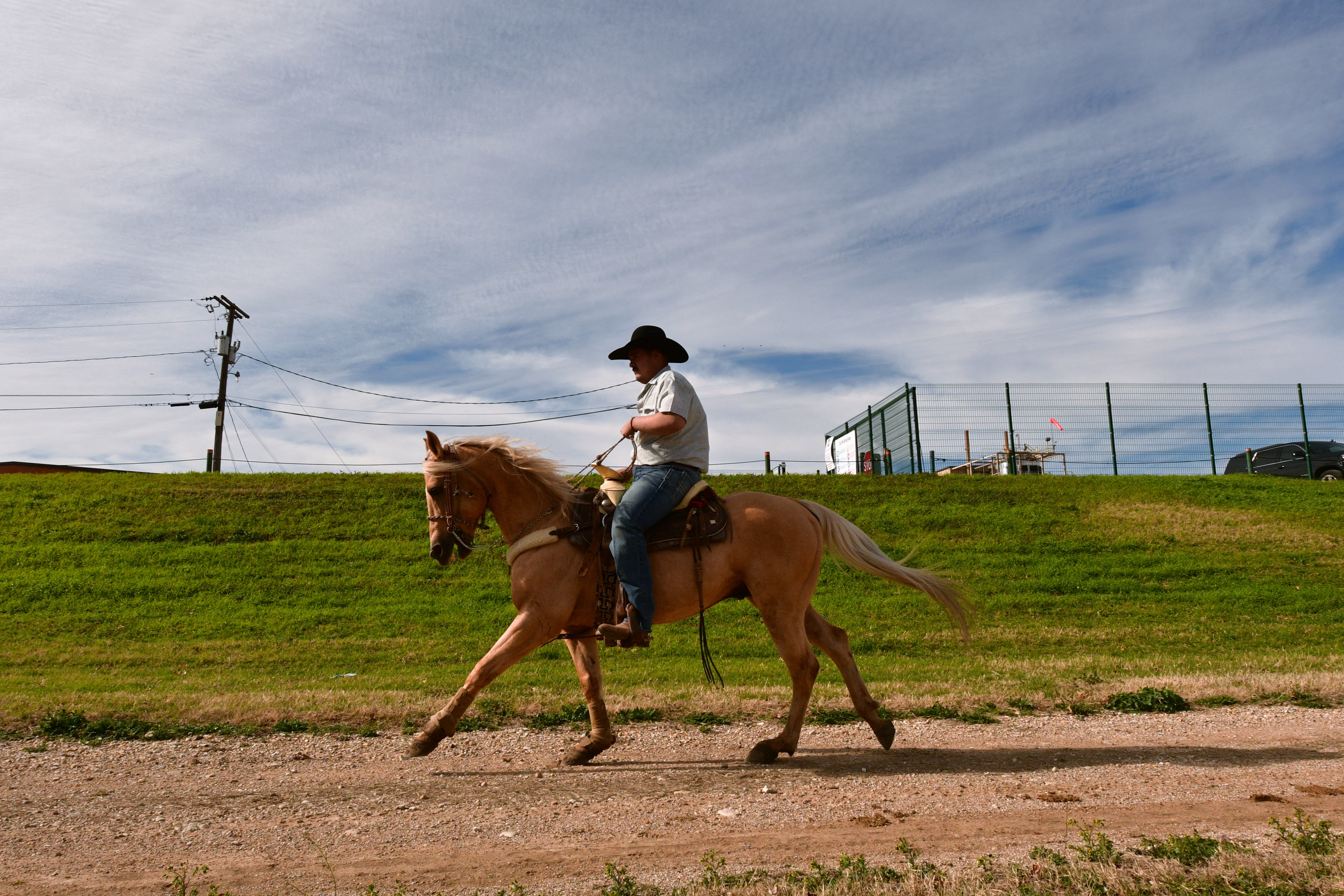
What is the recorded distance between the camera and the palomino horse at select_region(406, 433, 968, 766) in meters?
6.30

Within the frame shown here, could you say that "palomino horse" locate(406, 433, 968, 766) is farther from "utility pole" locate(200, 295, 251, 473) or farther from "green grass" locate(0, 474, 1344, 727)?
"utility pole" locate(200, 295, 251, 473)

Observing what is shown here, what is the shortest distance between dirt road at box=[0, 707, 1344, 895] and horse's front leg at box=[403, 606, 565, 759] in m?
0.22

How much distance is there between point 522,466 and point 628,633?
59.9 inches

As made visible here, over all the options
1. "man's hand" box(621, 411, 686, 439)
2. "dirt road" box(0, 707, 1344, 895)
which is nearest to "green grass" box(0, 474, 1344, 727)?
"dirt road" box(0, 707, 1344, 895)

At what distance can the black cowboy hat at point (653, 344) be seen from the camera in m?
6.71

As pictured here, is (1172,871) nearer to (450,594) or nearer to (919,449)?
(450,594)

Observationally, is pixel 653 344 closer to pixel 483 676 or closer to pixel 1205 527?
pixel 483 676

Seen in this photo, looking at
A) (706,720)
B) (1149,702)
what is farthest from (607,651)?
(1149,702)

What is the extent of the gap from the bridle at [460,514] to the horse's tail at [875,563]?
6.69ft

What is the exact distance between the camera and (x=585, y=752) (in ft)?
21.1

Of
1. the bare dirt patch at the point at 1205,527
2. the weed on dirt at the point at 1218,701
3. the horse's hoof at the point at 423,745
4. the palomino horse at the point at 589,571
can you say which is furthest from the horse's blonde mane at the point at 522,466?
the bare dirt patch at the point at 1205,527

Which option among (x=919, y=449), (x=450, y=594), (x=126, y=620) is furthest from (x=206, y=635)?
(x=919, y=449)

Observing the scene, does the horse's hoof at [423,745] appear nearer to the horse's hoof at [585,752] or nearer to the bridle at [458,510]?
the horse's hoof at [585,752]

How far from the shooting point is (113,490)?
21.9 meters
